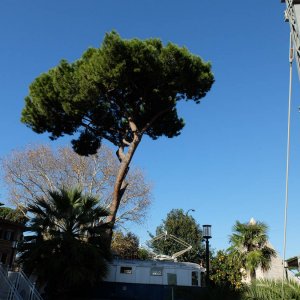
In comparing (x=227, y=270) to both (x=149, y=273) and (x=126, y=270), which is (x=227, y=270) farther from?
(x=126, y=270)

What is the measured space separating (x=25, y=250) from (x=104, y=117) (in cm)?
815

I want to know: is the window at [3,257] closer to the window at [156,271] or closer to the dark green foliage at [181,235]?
the window at [156,271]

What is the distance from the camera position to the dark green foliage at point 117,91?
15812 mm

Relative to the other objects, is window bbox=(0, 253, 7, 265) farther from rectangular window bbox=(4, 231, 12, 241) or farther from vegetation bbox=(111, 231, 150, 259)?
vegetation bbox=(111, 231, 150, 259)

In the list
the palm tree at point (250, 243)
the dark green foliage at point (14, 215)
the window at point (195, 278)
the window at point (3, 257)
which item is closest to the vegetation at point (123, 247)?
the dark green foliage at point (14, 215)

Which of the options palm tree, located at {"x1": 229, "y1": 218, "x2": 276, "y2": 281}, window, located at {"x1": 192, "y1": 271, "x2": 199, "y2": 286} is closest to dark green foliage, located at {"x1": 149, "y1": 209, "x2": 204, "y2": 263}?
palm tree, located at {"x1": 229, "y1": 218, "x2": 276, "y2": 281}

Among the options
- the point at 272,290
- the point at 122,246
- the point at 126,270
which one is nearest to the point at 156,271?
the point at 126,270

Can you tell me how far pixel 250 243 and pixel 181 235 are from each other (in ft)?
72.9

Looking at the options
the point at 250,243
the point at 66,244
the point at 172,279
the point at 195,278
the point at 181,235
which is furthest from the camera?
the point at 181,235

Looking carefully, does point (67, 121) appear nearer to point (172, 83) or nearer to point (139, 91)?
point (139, 91)

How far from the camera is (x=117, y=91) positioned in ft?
57.4

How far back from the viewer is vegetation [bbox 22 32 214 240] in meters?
15.8

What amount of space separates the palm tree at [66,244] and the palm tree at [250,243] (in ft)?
29.9

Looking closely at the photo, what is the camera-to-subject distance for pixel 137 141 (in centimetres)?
1725
